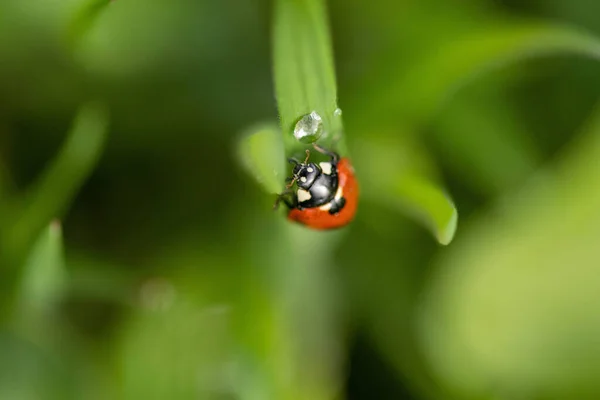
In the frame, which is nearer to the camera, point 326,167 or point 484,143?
point 326,167

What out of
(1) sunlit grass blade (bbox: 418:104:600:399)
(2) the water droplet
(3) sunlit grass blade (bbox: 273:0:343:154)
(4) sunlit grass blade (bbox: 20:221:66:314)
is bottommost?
(4) sunlit grass blade (bbox: 20:221:66:314)

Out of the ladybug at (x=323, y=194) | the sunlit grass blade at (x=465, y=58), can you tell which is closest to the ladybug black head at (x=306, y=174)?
the ladybug at (x=323, y=194)

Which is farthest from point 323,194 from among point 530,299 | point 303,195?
point 530,299

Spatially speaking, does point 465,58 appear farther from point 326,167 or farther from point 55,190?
point 55,190

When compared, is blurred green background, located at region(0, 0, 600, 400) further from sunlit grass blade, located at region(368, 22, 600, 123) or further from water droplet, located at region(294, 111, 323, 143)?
water droplet, located at region(294, 111, 323, 143)

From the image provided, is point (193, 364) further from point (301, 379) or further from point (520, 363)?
point (520, 363)

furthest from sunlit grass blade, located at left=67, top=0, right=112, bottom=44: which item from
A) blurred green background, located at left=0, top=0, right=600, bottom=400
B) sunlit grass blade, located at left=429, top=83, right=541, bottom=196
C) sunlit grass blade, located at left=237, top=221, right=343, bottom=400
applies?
sunlit grass blade, located at left=429, top=83, right=541, bottom=196

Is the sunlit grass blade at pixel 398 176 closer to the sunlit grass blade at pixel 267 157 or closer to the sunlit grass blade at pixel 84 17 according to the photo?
the sunlit grass blade at pixel 267 157
